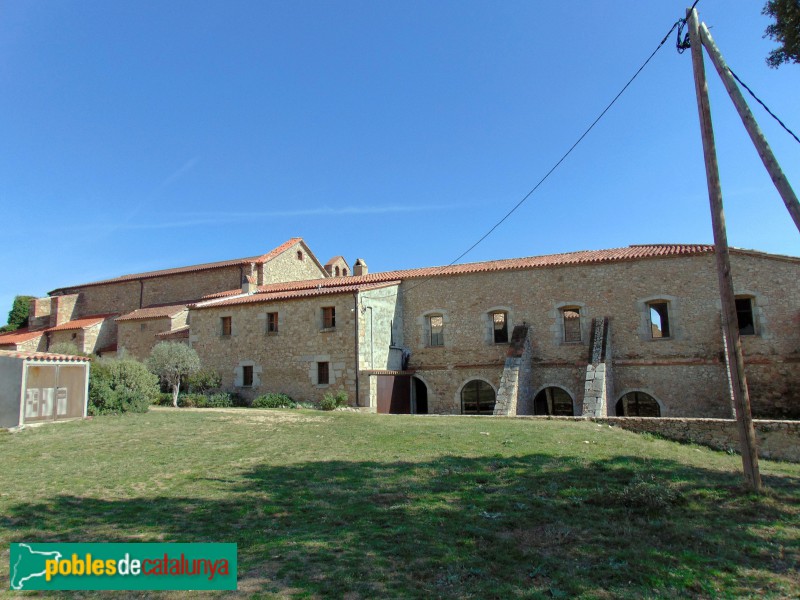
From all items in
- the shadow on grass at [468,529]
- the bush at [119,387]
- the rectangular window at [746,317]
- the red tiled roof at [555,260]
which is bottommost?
the shadow on grass at [468,529]

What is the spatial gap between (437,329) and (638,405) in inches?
341

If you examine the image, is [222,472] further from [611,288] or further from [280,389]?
[611,288]

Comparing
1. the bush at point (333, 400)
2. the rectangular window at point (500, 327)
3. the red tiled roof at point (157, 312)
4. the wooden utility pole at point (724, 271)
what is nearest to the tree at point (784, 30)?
the wooden utility pole at point (724, 271)

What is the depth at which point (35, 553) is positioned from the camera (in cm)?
472

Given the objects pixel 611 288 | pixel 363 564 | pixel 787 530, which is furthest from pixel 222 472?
pixel 611 288

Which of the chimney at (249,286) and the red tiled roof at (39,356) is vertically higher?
the chimney at (249,286)

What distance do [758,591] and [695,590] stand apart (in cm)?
54

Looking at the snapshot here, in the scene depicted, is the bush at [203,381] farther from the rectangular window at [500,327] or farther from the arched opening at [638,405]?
the arched opening at [638,405]

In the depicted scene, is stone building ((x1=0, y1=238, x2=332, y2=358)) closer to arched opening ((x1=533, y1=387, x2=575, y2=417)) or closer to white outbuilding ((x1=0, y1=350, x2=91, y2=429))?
white outbuilding ((x1=0, y1=350, x2=91, y2=429))

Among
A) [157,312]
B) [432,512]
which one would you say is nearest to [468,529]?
[432,512]

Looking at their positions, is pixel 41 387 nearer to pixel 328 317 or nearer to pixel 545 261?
pixel 328 317

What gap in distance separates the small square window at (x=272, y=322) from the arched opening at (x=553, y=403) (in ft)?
37.8

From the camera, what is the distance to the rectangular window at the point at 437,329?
2295cm

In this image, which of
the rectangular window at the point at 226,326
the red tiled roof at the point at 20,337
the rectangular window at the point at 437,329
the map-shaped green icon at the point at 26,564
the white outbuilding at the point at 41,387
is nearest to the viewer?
the map-shaped green icon at the point at 26,564
